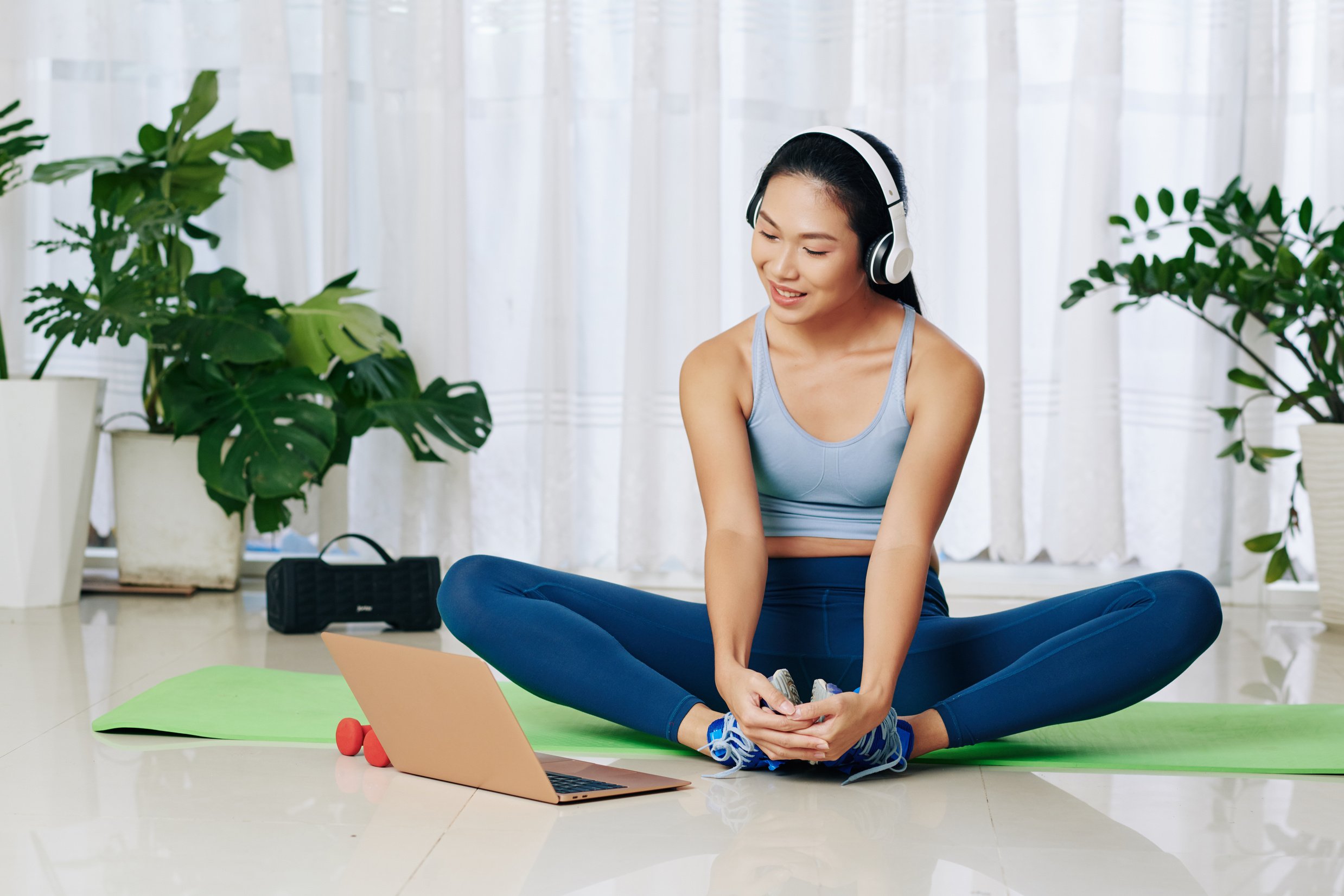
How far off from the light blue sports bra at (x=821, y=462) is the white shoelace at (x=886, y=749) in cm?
26

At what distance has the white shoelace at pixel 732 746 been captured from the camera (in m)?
1.51

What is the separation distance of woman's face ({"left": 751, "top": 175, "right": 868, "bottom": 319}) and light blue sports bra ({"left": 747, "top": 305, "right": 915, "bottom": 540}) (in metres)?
0.12

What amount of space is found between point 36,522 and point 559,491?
1135 mm

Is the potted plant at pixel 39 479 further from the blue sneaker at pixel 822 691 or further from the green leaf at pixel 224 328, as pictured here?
the blue sneaker at pixel 822 691

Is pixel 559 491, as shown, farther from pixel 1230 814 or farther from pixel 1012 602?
pixel 1230 814

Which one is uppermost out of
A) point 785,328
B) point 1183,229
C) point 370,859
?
point 1183,229

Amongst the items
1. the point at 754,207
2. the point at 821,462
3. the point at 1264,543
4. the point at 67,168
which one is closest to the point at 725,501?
the point at 821,462

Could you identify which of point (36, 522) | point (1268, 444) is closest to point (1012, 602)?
point (1268, 444)

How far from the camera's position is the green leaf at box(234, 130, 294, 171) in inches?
122

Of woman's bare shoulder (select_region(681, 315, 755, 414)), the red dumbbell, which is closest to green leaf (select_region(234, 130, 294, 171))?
woman's bare shoulder (select_region(681, 315, 755, 414))

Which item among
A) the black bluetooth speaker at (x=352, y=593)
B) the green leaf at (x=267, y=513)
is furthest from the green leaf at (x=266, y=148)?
the black bluetooth speaker at (x=352, y=593)

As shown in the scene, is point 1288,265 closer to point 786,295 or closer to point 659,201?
point 659,201

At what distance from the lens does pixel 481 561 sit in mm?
1722

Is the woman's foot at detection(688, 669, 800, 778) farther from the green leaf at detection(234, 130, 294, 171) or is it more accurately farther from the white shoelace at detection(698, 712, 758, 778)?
the green leaf at detection(234, 130, 294, 171)
